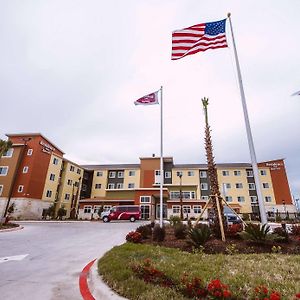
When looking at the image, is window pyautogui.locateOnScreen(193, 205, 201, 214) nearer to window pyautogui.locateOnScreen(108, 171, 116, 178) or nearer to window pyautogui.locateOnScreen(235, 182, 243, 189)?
window pyautogui.locateOnScreen(235, 182, 243, 189)

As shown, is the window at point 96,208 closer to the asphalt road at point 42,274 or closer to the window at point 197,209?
the window at point 197,209

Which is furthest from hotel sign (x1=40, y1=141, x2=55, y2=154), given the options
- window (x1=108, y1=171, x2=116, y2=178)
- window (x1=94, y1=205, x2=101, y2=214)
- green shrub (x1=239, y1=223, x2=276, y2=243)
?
green shrub (x1=239, y1=223, x2=276, y2=243)

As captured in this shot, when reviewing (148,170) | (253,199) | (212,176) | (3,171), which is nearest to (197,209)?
(148,170)

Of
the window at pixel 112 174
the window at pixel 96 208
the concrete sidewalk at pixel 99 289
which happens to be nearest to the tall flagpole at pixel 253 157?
the concrete sidewalk at pixel 99 289

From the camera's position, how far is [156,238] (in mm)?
10742

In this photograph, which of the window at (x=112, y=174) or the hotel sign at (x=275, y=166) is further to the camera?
the window at (x=112, y=174)

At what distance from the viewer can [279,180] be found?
55656 mm

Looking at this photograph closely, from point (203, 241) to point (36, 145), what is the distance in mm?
45508

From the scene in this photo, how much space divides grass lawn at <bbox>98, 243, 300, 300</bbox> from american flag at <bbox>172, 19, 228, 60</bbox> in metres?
9.48

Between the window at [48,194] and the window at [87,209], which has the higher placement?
the window at [48,194]

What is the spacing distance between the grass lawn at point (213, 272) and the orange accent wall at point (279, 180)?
5576cm

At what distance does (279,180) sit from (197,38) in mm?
54897

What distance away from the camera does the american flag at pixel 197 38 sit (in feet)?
37.1

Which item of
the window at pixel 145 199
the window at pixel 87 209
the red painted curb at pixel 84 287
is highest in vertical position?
A: the window at pixel 145 199
